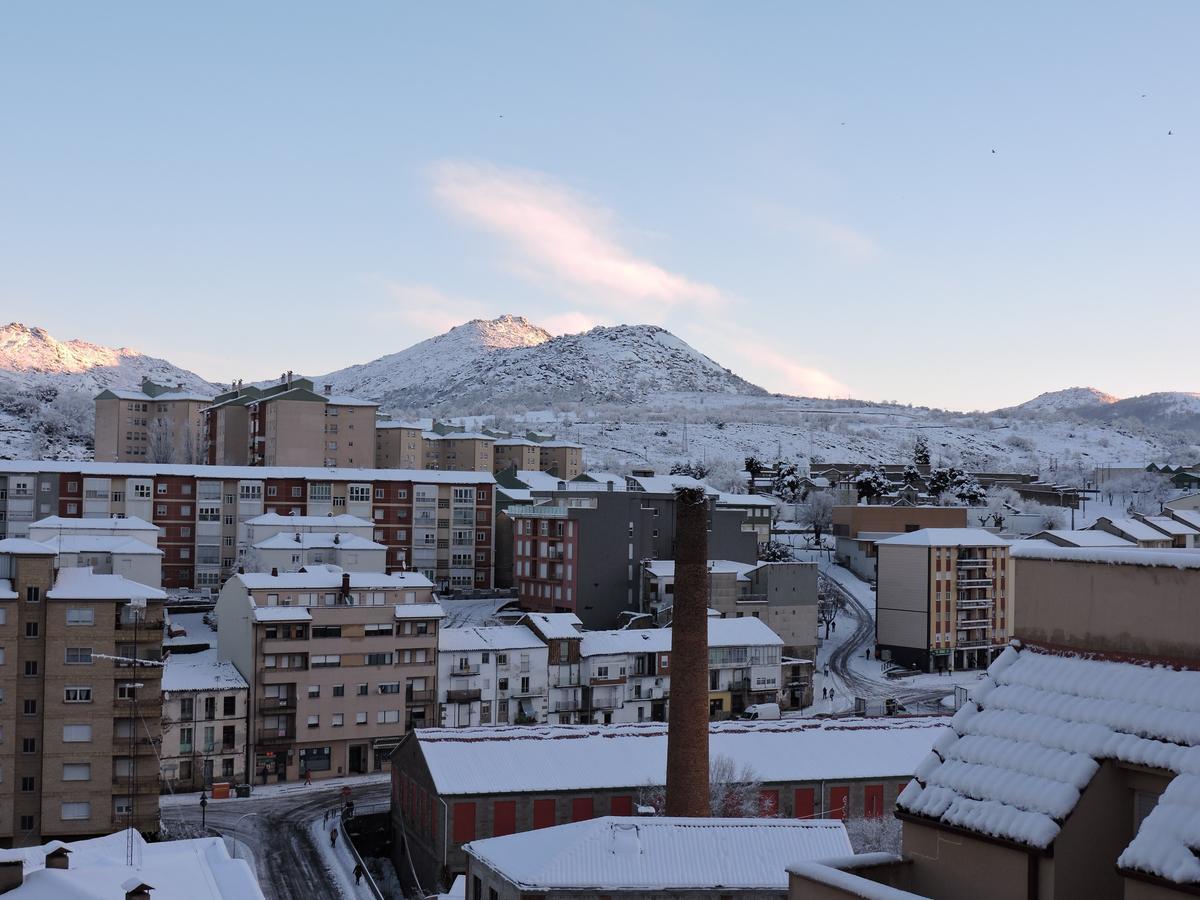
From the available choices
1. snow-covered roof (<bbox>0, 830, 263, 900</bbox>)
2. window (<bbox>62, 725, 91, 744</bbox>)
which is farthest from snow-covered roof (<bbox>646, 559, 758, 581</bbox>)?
snow-covered roof (<bbox>0, 830, 263, 900</bbox>)

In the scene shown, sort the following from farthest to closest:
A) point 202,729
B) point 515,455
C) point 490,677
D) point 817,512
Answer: point 515,455 → point 817,512 → point 490,677 → point 202,729

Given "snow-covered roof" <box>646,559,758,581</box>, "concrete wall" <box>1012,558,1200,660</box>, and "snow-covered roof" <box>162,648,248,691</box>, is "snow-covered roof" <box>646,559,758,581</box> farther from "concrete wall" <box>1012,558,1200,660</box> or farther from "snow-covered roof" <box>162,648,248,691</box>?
"concrete wall" <box>1012,558,1200,660</box>

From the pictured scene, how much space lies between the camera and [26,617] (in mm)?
42969

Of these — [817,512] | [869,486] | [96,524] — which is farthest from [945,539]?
[96,524]

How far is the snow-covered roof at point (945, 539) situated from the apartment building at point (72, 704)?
51.7m

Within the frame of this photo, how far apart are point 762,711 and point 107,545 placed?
37.7 meters

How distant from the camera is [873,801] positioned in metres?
42.7

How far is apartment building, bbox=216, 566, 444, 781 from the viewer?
5338 centimetres

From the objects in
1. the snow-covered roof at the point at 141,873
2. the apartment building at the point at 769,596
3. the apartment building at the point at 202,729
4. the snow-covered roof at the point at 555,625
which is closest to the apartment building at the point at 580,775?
the snow-covered roof at the point at 141,873

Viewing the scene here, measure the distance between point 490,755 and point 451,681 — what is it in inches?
651

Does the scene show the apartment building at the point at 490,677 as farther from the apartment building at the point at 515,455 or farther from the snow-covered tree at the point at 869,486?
the apartment building at the point at 515,455

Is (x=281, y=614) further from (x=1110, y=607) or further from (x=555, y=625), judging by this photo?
(x=1110, y=607)

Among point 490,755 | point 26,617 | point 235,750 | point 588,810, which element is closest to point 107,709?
point 26,617

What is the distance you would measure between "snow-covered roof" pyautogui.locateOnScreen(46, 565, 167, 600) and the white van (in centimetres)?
3280
